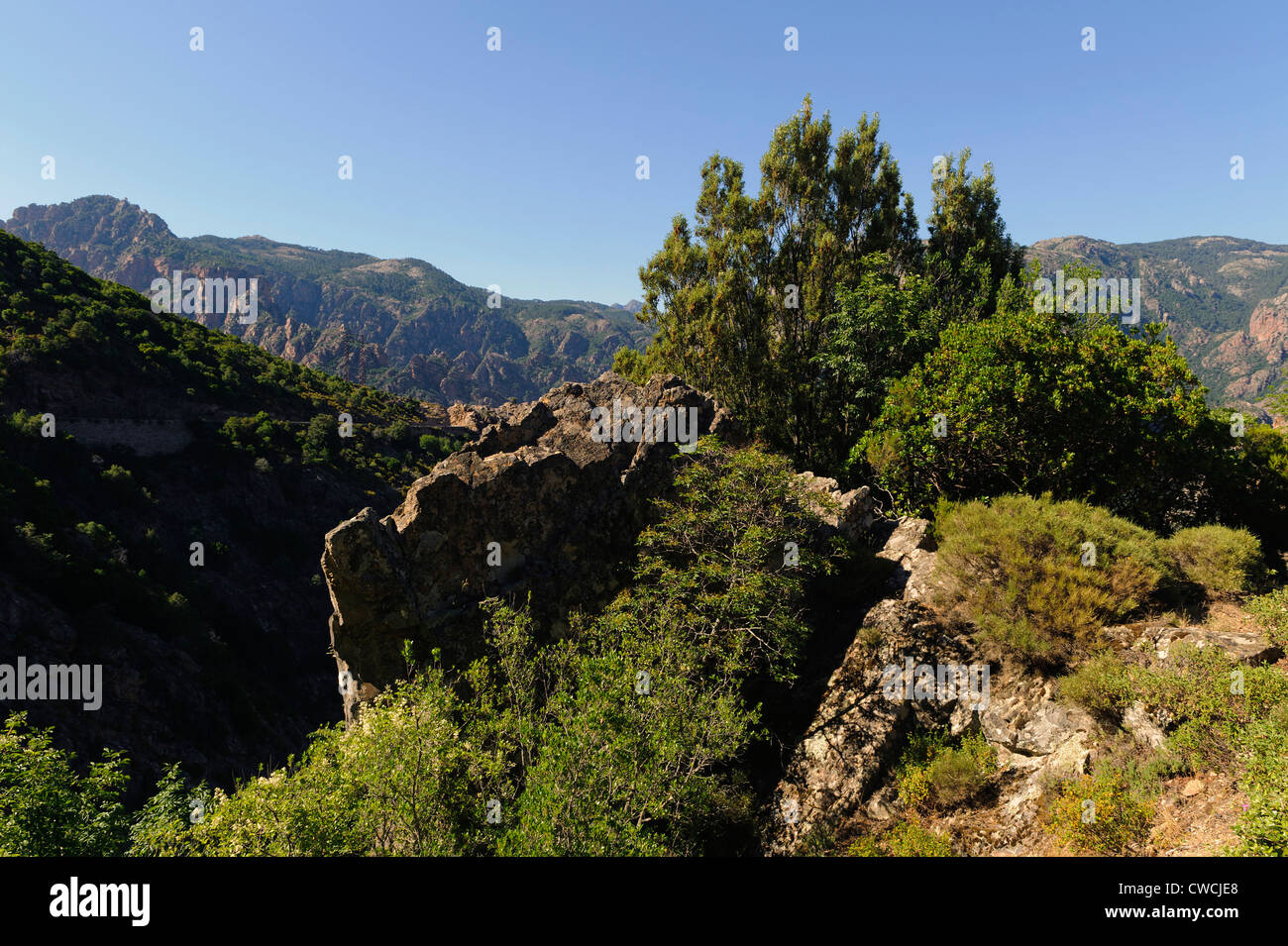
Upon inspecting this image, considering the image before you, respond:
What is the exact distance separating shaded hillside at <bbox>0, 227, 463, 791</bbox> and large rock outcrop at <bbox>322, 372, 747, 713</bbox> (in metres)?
30.1

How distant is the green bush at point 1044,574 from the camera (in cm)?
1311

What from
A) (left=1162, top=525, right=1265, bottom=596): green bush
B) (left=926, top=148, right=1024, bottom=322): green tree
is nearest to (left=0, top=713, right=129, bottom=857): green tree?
(left=1162, top=525, right=1265, bottom=596): green bush

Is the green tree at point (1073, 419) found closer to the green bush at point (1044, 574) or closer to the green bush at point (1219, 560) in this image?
the green bush at point (1044, 574)

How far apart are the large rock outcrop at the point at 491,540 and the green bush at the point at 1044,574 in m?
Answer: 3.94

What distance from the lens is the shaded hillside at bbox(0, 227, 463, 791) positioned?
37.2 metres

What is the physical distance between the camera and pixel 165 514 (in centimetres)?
5409

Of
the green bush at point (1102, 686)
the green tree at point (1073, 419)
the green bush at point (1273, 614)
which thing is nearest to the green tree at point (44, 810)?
the green bush at point (1102, 686)

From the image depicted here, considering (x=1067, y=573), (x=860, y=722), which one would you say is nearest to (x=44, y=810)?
(x=860, y=722)

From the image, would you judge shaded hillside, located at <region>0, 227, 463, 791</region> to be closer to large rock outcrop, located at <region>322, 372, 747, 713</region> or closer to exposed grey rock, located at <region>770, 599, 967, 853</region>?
large rock outcrop, located at <region>322, 372, 747, 713</region>
